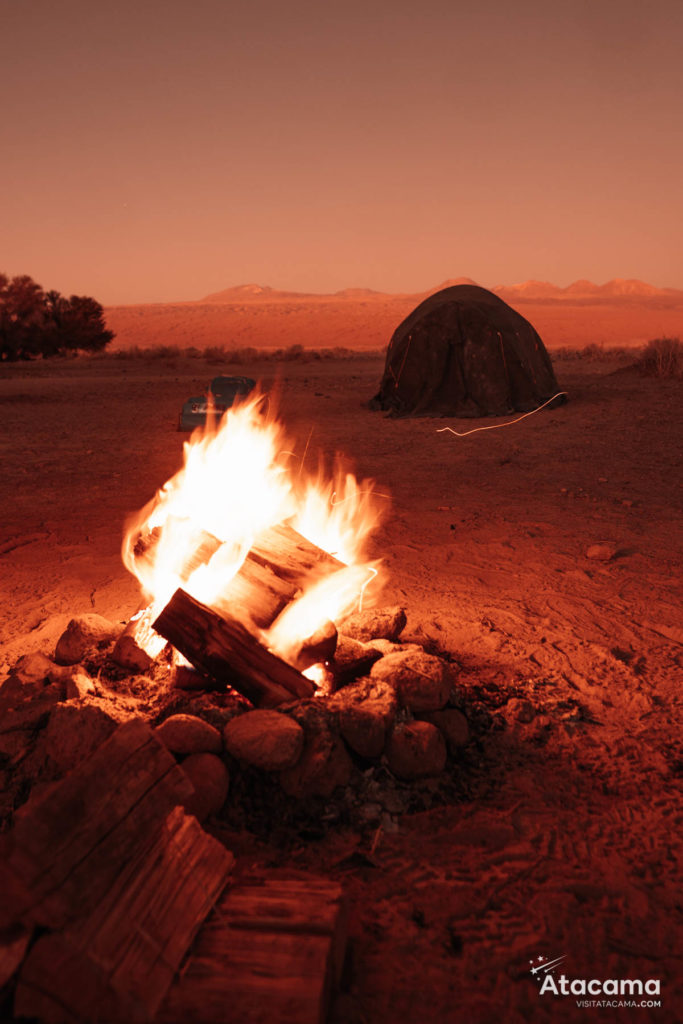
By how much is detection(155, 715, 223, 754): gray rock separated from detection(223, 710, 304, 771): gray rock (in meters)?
0.07

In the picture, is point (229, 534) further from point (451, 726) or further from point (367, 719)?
point (451, 726)

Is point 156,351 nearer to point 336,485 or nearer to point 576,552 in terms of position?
point 336,485

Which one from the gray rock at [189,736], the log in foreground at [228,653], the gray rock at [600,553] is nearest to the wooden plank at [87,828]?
the gray rock at [189,736]

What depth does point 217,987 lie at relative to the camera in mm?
1865

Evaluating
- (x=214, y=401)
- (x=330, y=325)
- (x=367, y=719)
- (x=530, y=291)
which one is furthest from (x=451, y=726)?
(x=530, y=291)

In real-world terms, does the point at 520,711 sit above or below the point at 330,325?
below

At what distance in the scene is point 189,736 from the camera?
2830 millimetres

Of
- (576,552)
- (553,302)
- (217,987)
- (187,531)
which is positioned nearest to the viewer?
(217,987)

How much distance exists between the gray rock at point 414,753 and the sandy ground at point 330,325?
131 feet

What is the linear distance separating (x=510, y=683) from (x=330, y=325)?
57804mm

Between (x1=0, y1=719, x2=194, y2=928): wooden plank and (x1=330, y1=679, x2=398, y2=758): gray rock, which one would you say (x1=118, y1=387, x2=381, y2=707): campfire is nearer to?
(x1=330, y1=679, x2=398, y2=758): gray rock

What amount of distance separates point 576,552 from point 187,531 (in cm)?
350

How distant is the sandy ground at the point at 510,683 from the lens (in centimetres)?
218

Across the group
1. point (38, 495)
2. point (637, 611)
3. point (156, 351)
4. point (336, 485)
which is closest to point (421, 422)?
point (336, 485)
